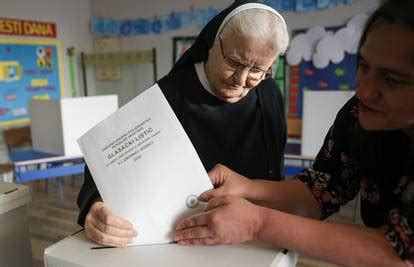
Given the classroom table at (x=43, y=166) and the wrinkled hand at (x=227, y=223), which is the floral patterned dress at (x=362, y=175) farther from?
the classroom table at (x=43, y=166)

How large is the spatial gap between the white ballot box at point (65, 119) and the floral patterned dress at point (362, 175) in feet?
9.00

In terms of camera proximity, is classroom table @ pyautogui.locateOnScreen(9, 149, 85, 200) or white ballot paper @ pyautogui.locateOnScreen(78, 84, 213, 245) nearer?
white ballot paper @ pyautogui.locateOnScreen(78, 84, 213, 245)

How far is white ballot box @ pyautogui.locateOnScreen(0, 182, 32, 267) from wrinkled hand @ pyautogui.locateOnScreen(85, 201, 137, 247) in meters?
0.30

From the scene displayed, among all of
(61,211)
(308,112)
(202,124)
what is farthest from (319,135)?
(61,211)

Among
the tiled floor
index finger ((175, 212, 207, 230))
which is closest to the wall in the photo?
the tiled floor

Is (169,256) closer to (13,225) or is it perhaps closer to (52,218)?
(13,225)

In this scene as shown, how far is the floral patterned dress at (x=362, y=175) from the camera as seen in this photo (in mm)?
695

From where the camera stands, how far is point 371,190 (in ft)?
2.48

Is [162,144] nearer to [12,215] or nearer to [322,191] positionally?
[322,191]

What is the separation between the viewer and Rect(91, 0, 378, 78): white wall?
3.71m

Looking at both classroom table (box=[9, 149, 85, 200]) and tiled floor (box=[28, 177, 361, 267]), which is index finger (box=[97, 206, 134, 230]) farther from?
classroom table (box=[9, 149, 85, 200])

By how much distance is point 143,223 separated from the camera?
0.67m

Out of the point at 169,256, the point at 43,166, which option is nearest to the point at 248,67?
the point at 169,256

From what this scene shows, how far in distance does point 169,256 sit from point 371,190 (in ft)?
1.49
